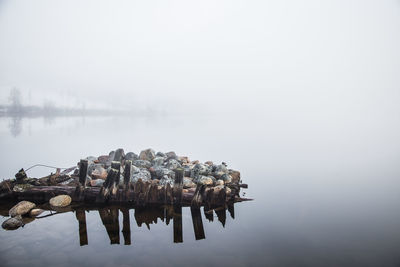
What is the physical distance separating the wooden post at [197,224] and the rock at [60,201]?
254 inches

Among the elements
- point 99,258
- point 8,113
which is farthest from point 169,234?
point 8,113

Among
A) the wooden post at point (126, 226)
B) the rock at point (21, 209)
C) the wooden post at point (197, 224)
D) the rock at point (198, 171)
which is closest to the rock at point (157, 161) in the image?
the rock at point (198, 171)

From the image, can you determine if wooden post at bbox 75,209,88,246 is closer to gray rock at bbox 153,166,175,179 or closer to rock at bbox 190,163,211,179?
gray rock at bbox 153,166,175,179

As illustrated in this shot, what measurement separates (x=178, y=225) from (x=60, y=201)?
6.34m

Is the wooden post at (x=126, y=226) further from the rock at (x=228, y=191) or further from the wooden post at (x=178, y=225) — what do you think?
the rock at (x=228, y=191)

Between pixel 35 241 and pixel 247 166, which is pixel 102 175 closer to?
pixel 35 241

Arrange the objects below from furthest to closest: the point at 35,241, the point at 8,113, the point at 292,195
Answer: the point at 8,113 < the point at 292,195 < the point at 35,241

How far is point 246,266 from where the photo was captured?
723 centimetres

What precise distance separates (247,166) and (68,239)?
776 inches

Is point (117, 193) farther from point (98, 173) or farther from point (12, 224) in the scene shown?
point (12, 224)

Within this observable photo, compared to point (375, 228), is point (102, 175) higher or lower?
higher

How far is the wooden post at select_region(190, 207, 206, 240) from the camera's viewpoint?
8.82 meters

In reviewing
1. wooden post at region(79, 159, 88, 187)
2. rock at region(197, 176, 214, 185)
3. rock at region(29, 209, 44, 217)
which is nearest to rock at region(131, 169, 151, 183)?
wooden post at region(79, 159, 88, 187)

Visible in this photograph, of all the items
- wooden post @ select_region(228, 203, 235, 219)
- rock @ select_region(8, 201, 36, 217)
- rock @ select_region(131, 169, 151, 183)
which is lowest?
wooden post @ select_region(228, 203, 235, 219)
